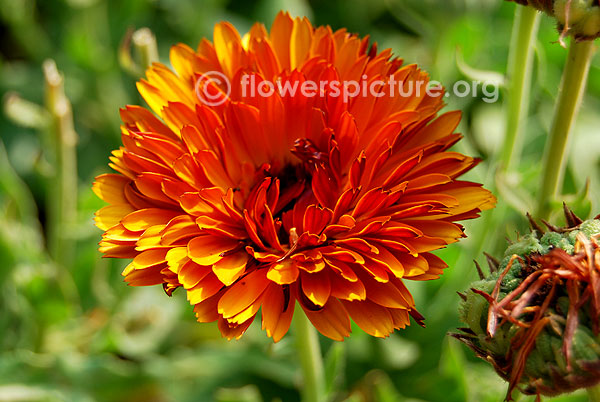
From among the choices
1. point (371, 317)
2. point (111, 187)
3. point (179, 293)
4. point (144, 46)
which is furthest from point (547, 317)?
point (179, 293)

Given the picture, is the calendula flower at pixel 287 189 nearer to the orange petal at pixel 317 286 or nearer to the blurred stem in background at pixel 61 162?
the orange petal at pixel 317 286

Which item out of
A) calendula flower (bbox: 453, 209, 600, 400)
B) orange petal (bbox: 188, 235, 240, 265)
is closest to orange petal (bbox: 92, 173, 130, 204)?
orange petal (bbox: 188, 235, 240, 265)

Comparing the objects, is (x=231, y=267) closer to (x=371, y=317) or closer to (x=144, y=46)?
(x=371, y=317)

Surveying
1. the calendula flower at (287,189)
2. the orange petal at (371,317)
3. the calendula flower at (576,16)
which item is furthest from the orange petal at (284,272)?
the calendula flower at (576,16)

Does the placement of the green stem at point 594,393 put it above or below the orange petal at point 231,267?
below

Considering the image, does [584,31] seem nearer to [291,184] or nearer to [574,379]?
[574,379]

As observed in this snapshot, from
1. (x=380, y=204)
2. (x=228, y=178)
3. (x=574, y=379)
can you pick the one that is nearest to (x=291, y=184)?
(x=228, y=178)
